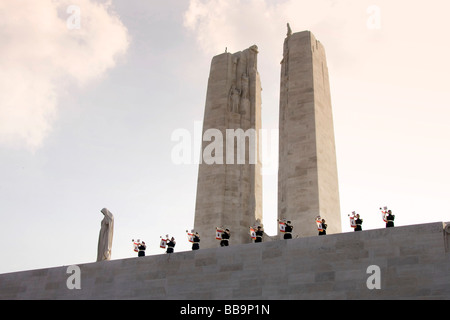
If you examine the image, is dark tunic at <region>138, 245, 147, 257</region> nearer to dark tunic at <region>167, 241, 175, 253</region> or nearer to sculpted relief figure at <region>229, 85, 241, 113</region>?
dark tunic at <region>167, 241, 175, 253</region>

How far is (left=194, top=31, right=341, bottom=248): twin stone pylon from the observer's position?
23.3 meters

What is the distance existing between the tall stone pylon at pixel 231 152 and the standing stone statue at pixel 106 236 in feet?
17.6

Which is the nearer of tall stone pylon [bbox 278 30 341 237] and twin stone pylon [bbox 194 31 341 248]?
tall stone pylon [bbox 278 30 341 237]

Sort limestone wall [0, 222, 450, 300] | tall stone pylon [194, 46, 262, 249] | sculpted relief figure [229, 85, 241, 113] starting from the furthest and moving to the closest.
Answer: sculpted relief figure [229, 85, 241, 113], tall stone pylon [194, 46, 262, 249], limestone wall [0, 222, 450, 300]

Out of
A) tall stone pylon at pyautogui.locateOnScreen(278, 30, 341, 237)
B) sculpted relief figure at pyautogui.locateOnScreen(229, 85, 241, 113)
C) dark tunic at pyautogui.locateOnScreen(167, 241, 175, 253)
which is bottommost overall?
dark tunic at pyautogui.locateOnScreen(167, 241, 175, 253)

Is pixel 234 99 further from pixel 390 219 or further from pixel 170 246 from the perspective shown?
pixel 390 219

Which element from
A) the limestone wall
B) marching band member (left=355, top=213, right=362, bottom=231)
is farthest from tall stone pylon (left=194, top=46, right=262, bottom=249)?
marching band member (left=355, top=213, right=362, bottom=231)

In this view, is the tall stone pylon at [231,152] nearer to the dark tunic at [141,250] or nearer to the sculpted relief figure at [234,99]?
the sculpted relief figure at [234,99]

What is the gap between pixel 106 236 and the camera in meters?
21.9

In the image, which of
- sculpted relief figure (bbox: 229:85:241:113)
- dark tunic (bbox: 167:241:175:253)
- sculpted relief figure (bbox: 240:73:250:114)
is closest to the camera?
dark tunic (bbox: 167:241:175:253)

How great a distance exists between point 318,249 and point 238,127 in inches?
533
